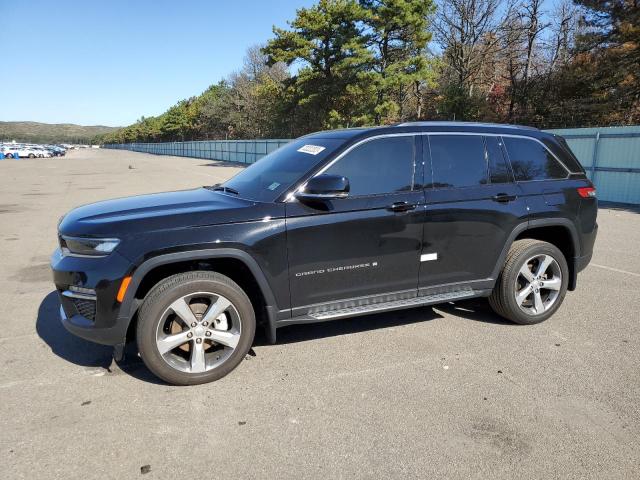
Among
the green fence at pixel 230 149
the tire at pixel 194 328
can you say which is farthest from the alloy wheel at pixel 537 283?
the green fence at pixel 230 149

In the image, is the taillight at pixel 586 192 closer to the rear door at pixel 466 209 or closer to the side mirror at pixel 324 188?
the rear door at pixel 466 209

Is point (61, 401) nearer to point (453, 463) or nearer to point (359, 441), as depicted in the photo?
point (359, 441)

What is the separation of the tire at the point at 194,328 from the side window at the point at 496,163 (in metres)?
2.48

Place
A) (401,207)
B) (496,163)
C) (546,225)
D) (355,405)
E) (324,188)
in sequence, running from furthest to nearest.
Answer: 1. (546,225)
2. (496,163)
3. (401,207)
4. (324,188)
5. (355,405)

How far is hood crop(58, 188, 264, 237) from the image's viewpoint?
3121 millimetres

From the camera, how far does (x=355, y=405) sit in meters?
3.04

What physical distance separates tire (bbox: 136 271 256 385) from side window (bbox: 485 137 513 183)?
2.48m

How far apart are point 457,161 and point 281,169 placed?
153 cm

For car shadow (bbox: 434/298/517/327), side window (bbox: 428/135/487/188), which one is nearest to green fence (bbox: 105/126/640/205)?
car shadow (bbox: 434/298/517/327)

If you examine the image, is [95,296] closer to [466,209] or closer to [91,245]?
[91,245]

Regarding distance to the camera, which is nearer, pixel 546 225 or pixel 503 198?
pixel 503 198

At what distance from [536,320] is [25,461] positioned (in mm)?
4108

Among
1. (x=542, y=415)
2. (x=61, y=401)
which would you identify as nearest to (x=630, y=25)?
(x=542, y=415)

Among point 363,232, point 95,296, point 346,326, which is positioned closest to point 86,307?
point 95,296
